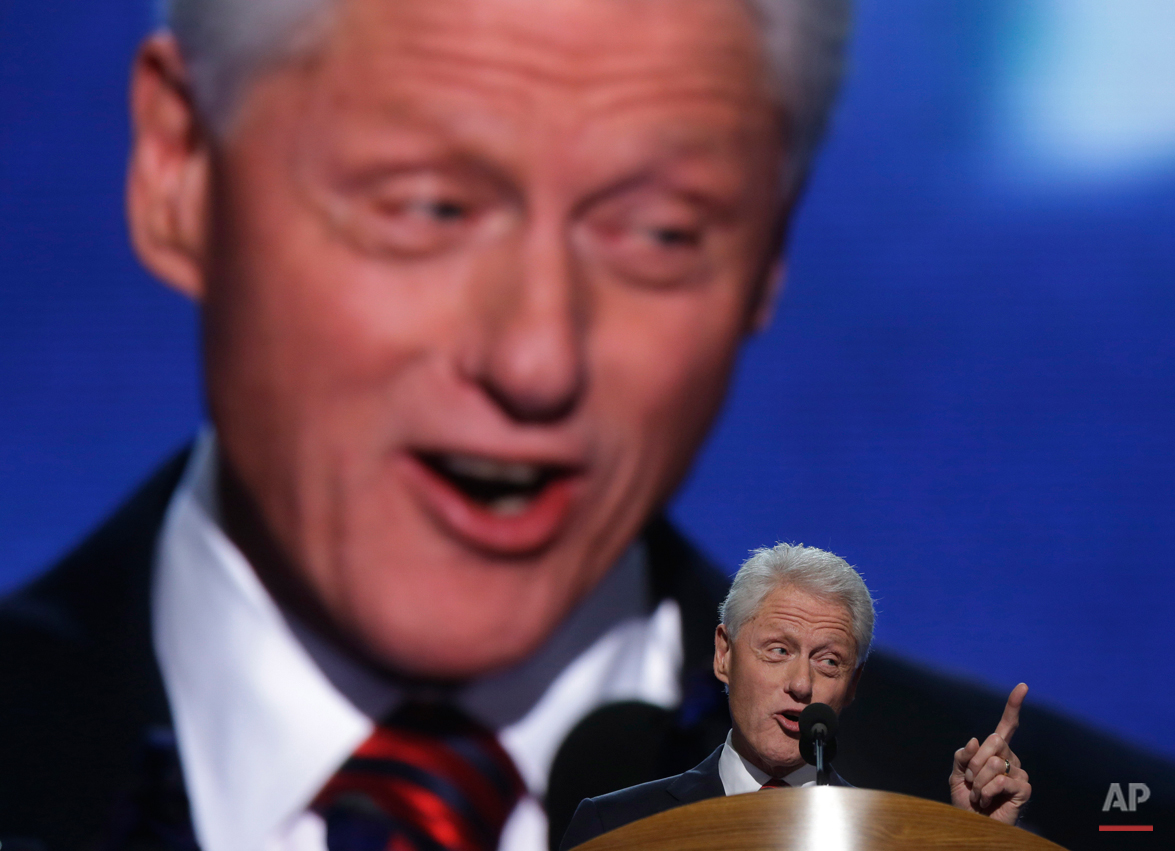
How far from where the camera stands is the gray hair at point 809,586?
126 centimetres

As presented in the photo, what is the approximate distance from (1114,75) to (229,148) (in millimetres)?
1606

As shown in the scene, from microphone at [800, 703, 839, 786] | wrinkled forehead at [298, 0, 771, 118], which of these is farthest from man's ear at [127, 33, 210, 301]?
microphone at [800, 703, 839, 786]

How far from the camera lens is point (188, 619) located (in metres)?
2.00

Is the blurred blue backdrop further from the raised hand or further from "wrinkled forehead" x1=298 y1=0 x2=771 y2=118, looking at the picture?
the raised hand

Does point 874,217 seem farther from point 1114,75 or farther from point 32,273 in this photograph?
point 32,273

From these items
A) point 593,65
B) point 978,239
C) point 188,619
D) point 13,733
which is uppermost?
point 593,65

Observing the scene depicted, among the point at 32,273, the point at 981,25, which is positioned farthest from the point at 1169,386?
the point at 32,273

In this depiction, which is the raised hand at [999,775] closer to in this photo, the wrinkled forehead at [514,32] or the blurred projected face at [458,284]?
the blurred projected face at [458,284]

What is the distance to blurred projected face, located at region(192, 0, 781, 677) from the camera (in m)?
1.93

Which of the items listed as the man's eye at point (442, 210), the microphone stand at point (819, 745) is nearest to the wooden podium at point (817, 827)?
the microphone stand at point (819, 745)

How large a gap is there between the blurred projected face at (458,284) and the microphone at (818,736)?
3.23 ft

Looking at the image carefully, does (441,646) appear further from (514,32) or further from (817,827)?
(817,827)

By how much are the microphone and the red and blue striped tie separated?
1098mm

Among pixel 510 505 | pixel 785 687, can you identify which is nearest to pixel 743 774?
pixel 785 687
